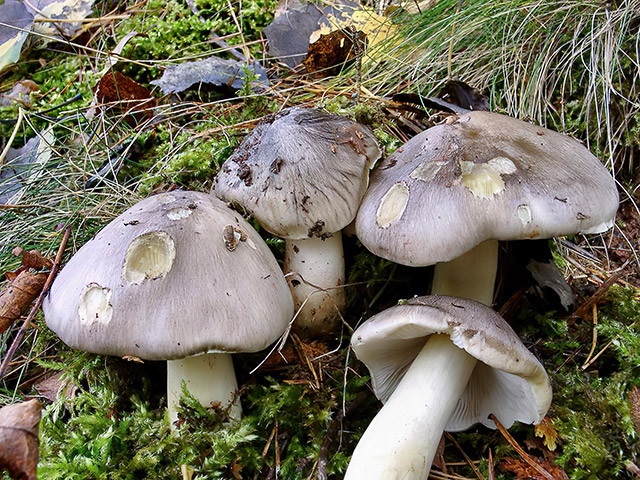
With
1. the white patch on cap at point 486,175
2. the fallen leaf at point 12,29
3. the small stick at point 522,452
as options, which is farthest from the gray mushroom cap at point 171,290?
the fallen leaf at point 12,29

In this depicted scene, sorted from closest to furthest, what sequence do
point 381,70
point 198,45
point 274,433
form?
point 274,433 < point 381,70 < point 198,45

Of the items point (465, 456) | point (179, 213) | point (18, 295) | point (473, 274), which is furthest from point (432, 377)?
point (18, 295)

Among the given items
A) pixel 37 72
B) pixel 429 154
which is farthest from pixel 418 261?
pixel 37 72

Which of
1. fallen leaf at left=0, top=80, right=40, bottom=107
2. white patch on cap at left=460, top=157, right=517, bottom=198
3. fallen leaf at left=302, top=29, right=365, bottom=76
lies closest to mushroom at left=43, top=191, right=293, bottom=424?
white patch on cap at left=460, top=157, right=517, bottom=198

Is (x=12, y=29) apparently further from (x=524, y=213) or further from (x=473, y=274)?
(x=524, y=213)

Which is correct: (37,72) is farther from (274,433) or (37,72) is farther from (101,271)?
(274,433)

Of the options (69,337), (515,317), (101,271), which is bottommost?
(515,317)

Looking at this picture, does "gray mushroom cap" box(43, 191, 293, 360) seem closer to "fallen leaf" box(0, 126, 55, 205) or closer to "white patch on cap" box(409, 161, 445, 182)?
"white patch on cap" box(409, 161, 445, 182)
